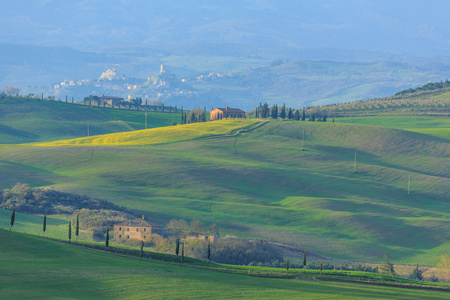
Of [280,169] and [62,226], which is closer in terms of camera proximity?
[62,226]

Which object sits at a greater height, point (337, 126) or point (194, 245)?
point (337, 126)

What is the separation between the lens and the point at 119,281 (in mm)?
45344

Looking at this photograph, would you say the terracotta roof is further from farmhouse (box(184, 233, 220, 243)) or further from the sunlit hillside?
the sunlit hillside

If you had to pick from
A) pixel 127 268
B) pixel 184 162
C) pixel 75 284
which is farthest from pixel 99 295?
pixel 184 162

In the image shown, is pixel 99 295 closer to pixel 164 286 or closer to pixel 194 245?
pixel 164 286

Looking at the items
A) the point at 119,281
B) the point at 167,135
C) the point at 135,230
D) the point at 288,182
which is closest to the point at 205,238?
the point at 135,230

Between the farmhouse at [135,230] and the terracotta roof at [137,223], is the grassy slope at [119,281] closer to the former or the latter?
the farmhouse at [135,230]

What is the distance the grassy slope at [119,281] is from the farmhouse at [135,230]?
73.6ft

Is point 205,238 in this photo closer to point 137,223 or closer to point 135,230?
point 135,230

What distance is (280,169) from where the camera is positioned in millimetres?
131625

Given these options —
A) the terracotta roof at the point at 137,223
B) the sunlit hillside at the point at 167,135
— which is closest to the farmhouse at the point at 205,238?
the terracotta roof at the point at 137,223

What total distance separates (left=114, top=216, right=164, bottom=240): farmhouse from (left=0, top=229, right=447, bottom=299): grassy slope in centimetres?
2243

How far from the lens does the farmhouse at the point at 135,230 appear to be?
79.2m

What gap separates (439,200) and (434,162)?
92.6ft
